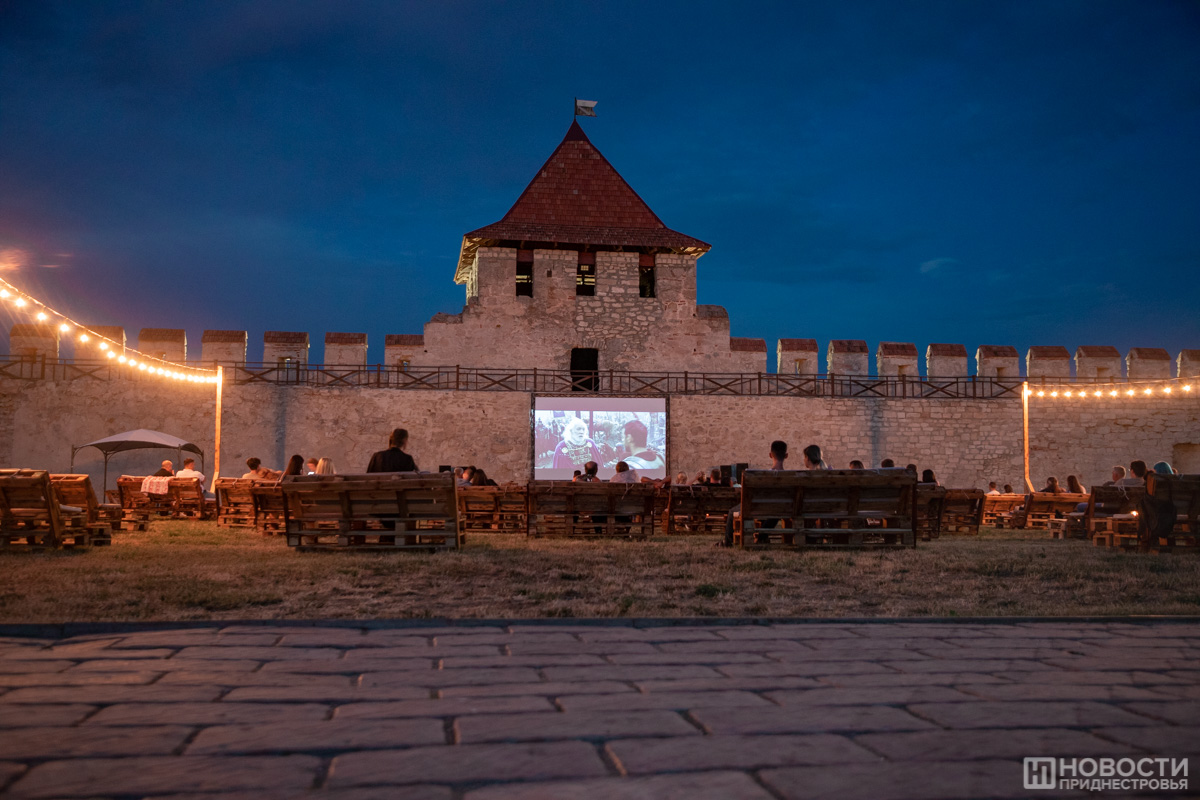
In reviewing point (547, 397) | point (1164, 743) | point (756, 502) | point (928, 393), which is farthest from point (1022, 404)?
point (1164, 743)

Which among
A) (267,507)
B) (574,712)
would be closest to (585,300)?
(267,507)

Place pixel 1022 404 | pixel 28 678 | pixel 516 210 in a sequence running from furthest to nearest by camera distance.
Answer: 1. pixel 516 210
2. pixel 1022 404
3. pixel 28 678

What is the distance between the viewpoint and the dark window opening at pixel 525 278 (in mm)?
25516

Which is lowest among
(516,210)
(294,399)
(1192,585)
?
(1192,585)

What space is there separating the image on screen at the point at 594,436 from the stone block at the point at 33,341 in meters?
11.7

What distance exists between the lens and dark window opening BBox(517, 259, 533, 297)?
25.5m

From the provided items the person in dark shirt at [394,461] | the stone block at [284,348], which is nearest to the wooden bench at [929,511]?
the person in dark shirt at [394,461]

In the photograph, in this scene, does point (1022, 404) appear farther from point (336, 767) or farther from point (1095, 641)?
point (336, 767)

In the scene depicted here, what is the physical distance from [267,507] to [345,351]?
12584mm

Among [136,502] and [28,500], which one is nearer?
[28,500]

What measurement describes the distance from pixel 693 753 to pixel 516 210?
2449 centimetres

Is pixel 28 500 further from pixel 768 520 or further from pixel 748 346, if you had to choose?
pixel 748 346

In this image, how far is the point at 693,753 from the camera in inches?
77.2

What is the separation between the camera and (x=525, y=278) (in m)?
25.8
